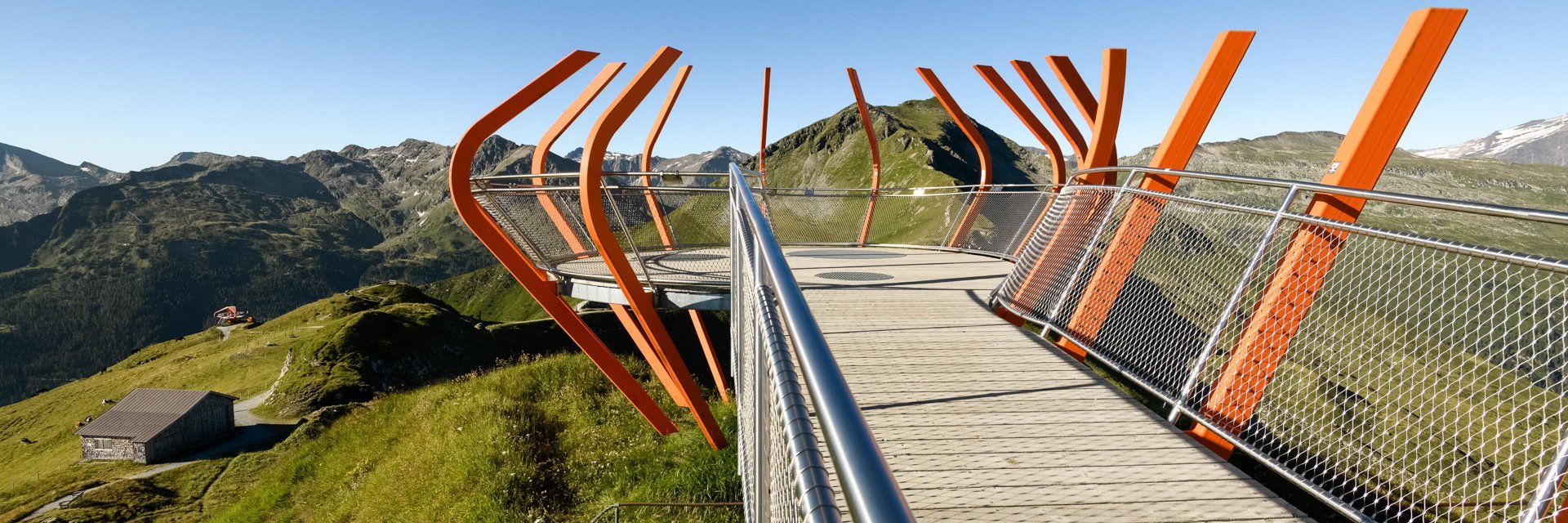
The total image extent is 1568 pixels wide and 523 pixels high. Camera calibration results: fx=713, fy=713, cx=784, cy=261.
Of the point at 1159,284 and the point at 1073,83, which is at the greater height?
the point at 1073,83

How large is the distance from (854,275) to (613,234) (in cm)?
359

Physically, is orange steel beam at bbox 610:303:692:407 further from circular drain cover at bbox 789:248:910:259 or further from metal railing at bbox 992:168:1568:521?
metal railing at bbox 992:168:1568:521

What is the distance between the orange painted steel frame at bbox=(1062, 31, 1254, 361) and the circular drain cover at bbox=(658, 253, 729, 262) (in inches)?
298

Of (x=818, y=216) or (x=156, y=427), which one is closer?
(x=818, y=216)

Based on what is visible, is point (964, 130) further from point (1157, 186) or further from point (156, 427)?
point (156, 427)

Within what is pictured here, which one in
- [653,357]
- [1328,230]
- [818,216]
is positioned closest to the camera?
[1328,230]

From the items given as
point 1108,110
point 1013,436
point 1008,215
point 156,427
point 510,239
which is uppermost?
point 1108,110

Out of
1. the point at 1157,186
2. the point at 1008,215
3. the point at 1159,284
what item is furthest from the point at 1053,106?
the point at 1159,284

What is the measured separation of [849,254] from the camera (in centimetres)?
1419

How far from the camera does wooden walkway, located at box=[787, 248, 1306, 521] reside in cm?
369

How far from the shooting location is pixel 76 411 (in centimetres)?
5338

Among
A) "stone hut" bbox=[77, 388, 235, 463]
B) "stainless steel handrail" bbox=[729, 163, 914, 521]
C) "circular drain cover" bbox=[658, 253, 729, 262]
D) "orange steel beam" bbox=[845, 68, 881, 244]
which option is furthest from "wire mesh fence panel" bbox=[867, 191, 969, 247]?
"stone hut" bbox=[77, 388, 235, 463]

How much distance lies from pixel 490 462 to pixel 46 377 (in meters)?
191

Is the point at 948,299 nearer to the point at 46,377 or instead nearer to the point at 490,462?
the point at 490,462
